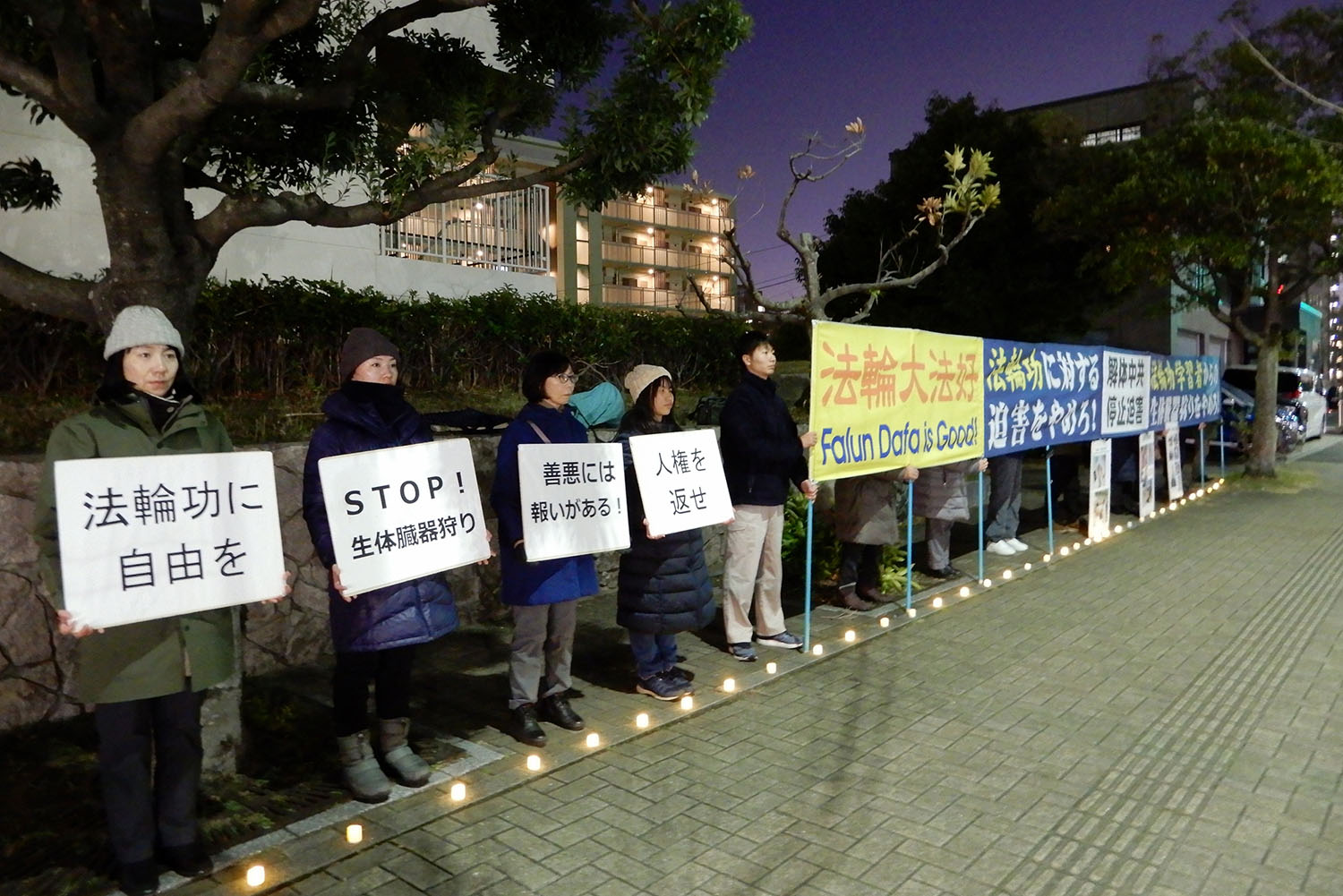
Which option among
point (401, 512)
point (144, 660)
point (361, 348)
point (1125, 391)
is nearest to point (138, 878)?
point (144, 660)

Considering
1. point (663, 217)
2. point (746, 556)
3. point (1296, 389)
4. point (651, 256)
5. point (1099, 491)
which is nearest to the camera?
point (746, 556)

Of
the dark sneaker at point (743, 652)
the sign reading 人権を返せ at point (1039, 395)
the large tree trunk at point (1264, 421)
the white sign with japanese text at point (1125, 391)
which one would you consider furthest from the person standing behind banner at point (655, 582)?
the large tree trunk at point (1264, 421)

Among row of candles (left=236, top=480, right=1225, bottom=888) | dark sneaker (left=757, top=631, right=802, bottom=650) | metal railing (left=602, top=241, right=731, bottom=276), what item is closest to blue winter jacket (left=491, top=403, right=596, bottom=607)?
row of candles (left=236, top=480, right=1225, bottom=888)

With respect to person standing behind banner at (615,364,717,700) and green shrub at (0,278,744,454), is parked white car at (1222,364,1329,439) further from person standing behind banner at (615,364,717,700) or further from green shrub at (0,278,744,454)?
person standing behind banner at (615,364,717,700)

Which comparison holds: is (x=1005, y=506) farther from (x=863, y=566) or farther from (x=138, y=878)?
(x=138, y=878)

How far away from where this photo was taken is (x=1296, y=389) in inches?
856

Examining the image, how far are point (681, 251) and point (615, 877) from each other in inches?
2119

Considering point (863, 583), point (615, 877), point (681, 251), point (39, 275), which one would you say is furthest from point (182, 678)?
point (681, 251)

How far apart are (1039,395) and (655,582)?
213 inches

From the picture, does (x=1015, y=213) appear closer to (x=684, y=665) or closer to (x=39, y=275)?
(x=684, y=665)

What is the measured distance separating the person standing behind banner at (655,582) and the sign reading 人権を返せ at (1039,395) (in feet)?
12.5

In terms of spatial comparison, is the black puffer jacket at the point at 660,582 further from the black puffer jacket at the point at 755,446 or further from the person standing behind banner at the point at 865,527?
the person standing behind banner at the point at 865,527

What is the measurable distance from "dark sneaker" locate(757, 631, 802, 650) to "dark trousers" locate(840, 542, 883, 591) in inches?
47.6

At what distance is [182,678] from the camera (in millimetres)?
3244
